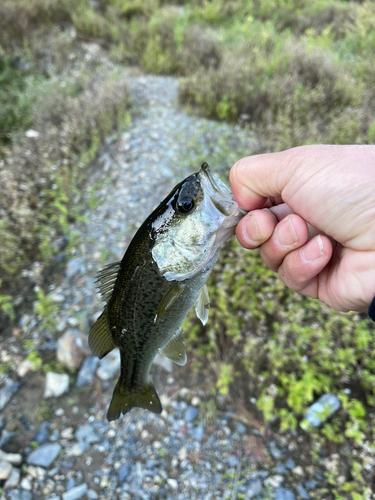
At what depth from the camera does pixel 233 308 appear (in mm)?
3363

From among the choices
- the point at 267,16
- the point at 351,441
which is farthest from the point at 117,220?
the point at 267,16

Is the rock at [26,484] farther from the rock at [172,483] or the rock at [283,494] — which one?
the rock at [283,494]

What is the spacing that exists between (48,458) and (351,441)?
9.20ft

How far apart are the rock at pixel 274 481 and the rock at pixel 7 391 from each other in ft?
8.65

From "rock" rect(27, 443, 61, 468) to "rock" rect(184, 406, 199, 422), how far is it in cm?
125

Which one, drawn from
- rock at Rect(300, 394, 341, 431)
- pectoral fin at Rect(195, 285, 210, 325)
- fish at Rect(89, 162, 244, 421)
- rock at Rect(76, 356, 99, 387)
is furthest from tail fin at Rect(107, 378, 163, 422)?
rock at Rect(300, 394, 341, 431)

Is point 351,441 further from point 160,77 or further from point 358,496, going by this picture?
point 160,77

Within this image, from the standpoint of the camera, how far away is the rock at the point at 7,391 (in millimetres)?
3064

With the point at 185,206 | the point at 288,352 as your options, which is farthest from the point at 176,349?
the point at 288,352

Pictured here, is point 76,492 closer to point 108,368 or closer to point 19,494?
point 19,494

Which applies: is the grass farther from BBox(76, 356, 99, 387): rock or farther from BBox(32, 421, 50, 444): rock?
BBox(32, 421, 50, 444): rock

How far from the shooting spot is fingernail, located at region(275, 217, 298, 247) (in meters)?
1.96

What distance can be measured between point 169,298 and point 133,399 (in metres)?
0.98


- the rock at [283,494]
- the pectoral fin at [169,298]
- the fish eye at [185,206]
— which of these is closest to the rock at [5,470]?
the pectoral fin at [169,298]
